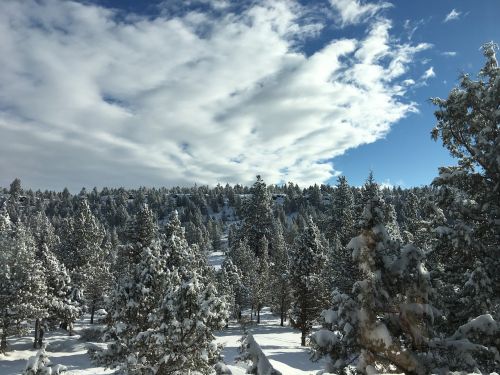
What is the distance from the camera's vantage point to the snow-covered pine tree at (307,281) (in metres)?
42.4

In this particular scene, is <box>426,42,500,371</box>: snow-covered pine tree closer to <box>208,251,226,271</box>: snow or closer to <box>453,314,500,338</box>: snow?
<box>453,314,500,338</box>: snow

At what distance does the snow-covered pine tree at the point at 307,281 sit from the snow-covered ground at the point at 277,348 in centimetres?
296

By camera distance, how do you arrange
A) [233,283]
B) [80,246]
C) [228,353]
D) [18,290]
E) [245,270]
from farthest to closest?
[245,270]
[233,283]
[80,246]
[18,290]
[228,353]

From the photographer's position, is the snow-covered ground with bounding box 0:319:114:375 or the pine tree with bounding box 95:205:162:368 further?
the snow-covered ground with bounding box 0:319:114:375

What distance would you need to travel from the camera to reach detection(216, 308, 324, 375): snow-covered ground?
30.7m

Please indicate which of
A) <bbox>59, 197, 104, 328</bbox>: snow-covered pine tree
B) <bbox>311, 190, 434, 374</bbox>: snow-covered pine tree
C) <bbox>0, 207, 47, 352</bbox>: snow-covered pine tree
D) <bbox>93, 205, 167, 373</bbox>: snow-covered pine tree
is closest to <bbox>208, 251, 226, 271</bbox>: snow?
<bbox>59, 197, 104, 328</bbox>: snow-covered pine tree

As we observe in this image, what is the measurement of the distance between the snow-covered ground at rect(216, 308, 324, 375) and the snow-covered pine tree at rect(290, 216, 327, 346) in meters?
2.96

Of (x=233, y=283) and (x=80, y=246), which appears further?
(x=233, y=283)

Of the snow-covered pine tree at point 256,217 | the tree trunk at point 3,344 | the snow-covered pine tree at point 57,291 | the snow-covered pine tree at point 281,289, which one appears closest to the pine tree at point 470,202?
the snow-covered pine tree at point 281,289

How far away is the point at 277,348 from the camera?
40.0m

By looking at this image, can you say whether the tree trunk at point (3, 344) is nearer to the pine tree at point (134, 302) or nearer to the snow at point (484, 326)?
the pine tree at point (134, 302)

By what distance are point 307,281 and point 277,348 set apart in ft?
23.8

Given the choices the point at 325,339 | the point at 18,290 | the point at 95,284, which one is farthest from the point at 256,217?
the point at 325,339

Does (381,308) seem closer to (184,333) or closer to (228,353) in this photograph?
(184,333)
